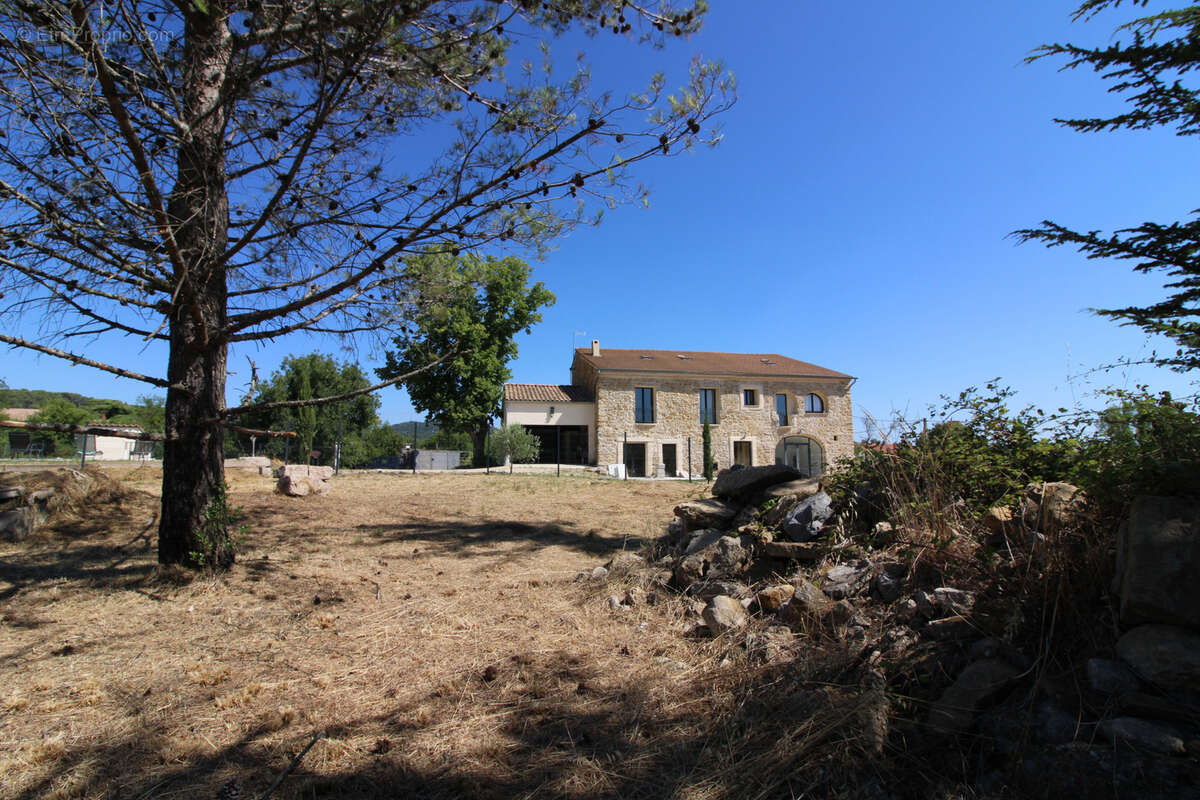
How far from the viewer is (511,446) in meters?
24.4

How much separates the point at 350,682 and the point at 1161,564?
3391 mm

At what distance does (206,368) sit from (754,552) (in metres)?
4.33

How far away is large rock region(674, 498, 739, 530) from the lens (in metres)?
5.05

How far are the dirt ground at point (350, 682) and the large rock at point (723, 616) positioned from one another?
0.46ft

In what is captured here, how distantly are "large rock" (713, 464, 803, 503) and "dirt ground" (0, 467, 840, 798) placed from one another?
1489 mm

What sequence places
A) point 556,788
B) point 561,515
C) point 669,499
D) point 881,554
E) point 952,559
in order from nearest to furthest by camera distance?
point 556,788 < point 952,559 < point 881,554 < point 561,515 < point 669,499

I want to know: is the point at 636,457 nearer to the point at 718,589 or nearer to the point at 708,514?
the point at 708,514

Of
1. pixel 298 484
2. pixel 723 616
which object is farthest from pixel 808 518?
pixel 298 484

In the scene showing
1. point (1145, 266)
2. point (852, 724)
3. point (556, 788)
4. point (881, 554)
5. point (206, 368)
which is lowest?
point (556, 788)

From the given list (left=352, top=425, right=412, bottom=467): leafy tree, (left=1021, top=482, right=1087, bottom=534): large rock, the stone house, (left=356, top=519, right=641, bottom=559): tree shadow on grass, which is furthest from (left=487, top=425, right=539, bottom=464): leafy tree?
(left=1021, top=482, right=1087, bottom=534): large rock

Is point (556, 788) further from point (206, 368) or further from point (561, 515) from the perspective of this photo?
point (561, 515)

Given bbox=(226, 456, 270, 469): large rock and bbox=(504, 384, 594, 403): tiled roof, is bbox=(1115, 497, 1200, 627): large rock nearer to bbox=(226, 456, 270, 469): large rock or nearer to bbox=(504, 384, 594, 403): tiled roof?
bbox=(226, 456, 270, 469): large rock

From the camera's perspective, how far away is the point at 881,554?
127 inches

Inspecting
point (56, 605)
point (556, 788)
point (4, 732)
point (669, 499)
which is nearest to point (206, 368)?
point (56, 605)
